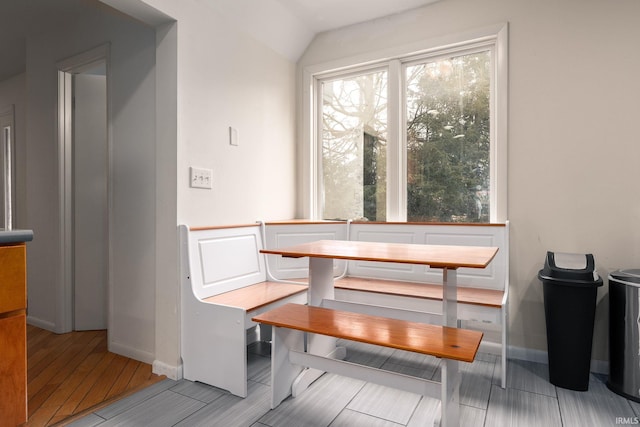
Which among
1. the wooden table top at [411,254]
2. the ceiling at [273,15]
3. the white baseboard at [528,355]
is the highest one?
the ceiling at [273,15]

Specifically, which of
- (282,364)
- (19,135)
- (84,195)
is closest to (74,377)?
(282,364)

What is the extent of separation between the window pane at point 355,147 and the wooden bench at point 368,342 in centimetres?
152

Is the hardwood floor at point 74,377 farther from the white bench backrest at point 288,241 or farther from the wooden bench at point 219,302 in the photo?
the white bench backrest at point 288,241

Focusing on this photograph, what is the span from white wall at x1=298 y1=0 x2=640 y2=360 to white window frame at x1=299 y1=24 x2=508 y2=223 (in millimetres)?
66

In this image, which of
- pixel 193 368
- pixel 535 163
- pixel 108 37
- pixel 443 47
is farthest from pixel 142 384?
pixel 443 47

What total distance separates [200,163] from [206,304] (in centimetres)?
94

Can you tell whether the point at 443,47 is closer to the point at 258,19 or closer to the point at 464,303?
the point at 258,19

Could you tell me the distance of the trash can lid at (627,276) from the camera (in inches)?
80.5

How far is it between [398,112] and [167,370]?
2662mm

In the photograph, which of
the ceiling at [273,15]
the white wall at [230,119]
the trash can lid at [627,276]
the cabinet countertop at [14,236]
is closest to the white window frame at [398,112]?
the white wall at [230,119]

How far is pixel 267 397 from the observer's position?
2.05 m

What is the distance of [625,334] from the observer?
207cm

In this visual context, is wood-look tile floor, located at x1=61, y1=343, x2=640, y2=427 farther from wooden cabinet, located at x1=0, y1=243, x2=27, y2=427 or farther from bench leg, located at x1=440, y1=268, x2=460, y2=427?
wooden cabinet, located at x1=0, y1=243, x2=27, y2=427

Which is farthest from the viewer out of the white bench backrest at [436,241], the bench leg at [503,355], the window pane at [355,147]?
the window pane at [355,147]
